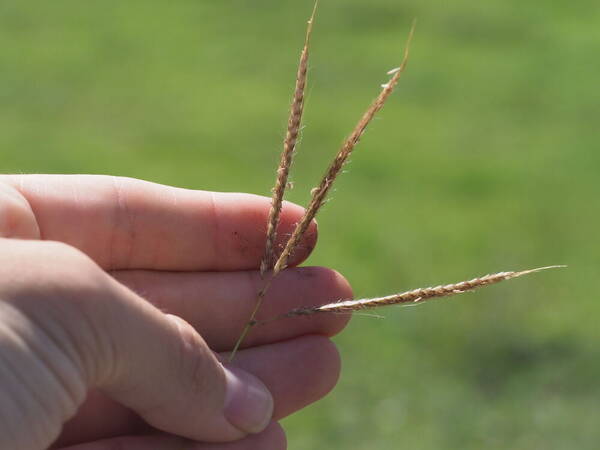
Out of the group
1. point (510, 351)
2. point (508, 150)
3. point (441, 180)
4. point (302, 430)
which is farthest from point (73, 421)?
point (508, 150)

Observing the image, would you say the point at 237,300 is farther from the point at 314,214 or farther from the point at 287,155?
the point at 287,155

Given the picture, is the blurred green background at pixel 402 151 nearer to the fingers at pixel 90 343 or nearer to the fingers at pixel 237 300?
the fingers at pixel 237 300

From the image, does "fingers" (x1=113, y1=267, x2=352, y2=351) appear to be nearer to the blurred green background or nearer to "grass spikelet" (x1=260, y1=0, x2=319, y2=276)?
"grass spikelet" (x1=260, y1=0, x2=319, y2=276)

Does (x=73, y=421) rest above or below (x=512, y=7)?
above

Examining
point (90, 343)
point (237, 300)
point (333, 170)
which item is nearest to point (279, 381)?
point (237, 300)

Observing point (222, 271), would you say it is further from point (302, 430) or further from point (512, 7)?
point (512, 7)

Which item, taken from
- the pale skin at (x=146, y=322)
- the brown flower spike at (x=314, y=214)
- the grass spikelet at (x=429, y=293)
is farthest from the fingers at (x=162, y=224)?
the grass spikelet at (x=429, y=293)

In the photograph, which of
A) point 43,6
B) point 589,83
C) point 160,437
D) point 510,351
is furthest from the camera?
point 43,6
